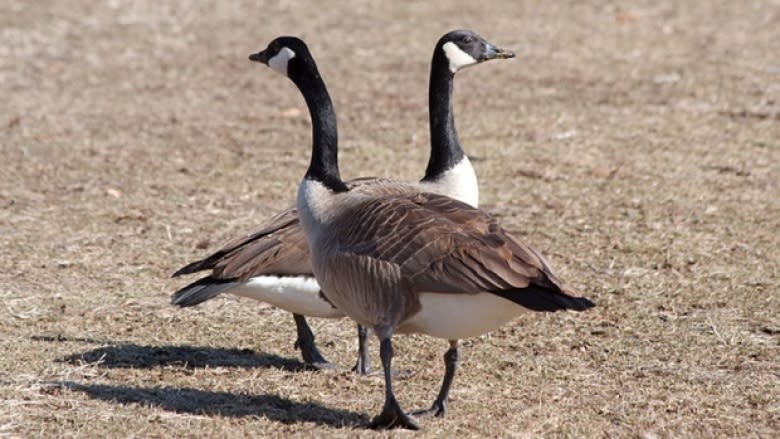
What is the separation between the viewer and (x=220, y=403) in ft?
17.9

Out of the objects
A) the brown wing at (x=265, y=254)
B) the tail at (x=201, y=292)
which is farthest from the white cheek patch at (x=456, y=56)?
the tail at (x=201, y=292)

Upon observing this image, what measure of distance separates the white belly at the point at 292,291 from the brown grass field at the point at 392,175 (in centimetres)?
35

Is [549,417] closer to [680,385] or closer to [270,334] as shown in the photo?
[680,385]

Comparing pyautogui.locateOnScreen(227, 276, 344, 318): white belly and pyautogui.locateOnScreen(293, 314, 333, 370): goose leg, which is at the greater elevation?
pyautogui.locateOnScreen(227, 276, 344, 318): white belly

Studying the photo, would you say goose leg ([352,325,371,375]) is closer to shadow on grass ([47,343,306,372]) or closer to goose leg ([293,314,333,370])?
goose leg ([293,314,333,370])

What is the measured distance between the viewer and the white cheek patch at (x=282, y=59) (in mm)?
5762

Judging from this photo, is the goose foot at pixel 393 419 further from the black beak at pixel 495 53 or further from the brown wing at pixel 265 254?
the black beak at pixel 495 53

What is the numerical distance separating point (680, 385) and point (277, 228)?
7.03 ft

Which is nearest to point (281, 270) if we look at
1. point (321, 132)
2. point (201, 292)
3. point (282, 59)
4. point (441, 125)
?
point (201, 292)

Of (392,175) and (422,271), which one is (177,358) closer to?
(422,271)

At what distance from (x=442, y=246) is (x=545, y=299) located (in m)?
0.54

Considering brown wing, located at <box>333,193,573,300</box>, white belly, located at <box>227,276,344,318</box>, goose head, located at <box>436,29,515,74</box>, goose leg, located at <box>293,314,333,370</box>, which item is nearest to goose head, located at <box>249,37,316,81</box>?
brown wing, located at <box>333,193,573,300</box>

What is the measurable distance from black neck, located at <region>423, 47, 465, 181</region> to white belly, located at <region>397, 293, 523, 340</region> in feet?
6.84

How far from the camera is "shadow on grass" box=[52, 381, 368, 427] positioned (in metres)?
5.27
